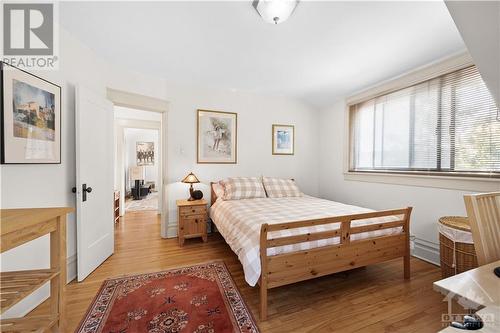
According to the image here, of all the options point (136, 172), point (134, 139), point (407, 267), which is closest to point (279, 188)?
point (407, 267)

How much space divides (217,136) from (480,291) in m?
3.27

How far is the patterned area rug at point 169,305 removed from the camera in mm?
1459

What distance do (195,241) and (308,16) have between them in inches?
121

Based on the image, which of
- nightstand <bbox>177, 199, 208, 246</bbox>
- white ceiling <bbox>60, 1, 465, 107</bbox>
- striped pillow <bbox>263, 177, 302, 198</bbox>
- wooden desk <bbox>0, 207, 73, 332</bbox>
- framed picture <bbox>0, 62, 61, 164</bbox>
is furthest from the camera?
striped pillow <bbox>263, 177, 302, 198</bbox>

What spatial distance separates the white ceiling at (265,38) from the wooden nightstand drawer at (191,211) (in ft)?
6.35

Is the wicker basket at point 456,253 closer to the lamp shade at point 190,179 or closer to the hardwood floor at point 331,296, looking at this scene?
the hardwood floor at point 331,296

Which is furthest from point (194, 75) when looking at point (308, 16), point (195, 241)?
point (195, 241)

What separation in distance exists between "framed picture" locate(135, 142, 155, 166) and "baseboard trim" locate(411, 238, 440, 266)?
7.92 m

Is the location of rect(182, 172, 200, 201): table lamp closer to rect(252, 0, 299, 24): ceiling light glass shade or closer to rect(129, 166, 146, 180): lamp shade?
rect(252, 0, 299, 24): ceiling light glass shade

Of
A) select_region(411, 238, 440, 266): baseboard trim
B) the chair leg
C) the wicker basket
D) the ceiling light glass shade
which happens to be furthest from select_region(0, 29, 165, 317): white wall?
select_region(411, 238, 440, 266): baseboard trim

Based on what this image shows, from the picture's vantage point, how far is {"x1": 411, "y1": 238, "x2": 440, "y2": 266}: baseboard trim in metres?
2.36

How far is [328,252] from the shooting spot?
176 centimetres

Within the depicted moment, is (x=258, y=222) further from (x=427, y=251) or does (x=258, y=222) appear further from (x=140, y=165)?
(x=140, y=165)

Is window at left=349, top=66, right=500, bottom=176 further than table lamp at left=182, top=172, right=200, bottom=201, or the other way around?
table lamp at left=182, top=172, right=200, bottom=201
